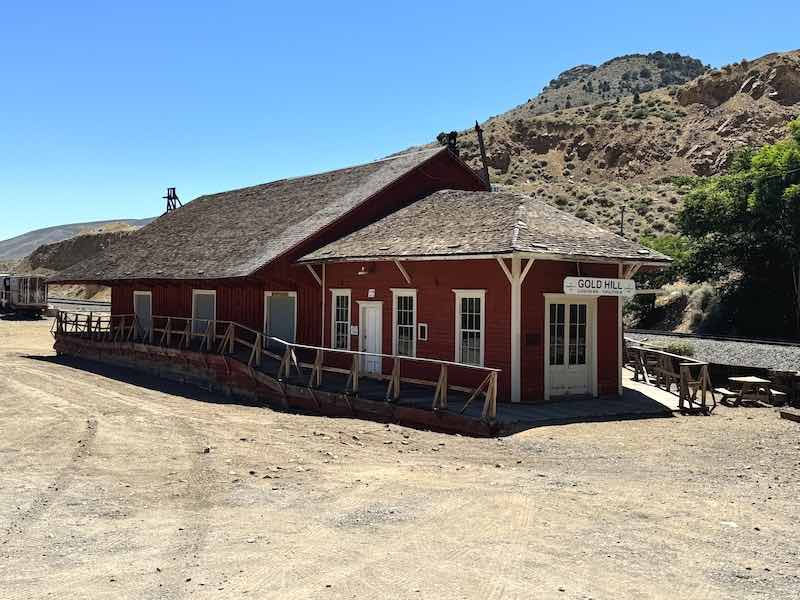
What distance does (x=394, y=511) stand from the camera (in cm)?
792

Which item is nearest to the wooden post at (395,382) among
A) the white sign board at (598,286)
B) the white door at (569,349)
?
the white door at (569,349)

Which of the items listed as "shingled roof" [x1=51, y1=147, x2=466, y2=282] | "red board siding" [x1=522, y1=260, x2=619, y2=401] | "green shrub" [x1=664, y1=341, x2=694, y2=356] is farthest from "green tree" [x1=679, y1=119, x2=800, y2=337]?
"red board siding" [x1=522, y1=260, x2=619, y2=401]

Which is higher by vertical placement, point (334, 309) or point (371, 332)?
point (334, 309)

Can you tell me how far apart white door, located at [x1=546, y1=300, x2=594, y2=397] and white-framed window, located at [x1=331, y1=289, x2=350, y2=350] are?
5.57 metres

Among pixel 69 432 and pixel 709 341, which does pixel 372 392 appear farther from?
pixel 709 341

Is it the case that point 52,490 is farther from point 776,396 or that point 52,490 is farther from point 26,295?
point 26,295

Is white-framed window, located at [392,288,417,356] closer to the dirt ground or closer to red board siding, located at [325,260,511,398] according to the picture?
red board siding, located at [325,260,511,398]

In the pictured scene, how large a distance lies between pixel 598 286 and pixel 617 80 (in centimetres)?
10721

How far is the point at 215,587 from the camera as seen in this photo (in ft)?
18.7

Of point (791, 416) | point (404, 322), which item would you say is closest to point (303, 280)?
point (404, 322)

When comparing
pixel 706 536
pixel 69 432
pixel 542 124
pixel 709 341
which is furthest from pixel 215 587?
pixel 542 124

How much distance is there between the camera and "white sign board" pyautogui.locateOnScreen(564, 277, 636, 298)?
1449 centimetres

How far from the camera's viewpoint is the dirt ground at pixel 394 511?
5.85m

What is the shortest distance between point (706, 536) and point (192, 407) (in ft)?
41.6
